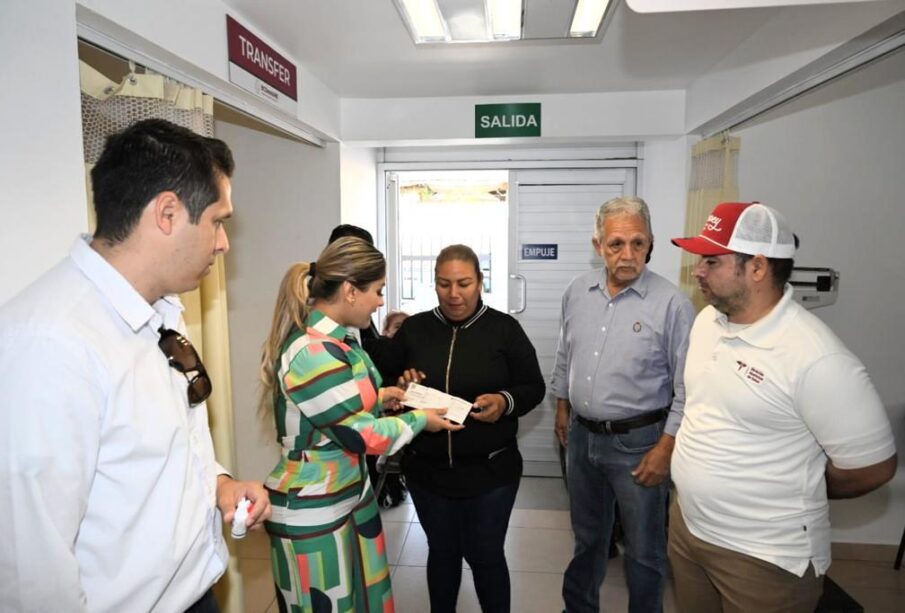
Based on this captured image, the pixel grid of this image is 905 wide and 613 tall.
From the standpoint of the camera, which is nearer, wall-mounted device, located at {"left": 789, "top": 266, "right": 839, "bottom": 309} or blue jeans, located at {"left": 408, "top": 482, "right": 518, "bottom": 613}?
blue jeans, located at {"left": 408, "top": 482, "right": 518, "bottom": 613}

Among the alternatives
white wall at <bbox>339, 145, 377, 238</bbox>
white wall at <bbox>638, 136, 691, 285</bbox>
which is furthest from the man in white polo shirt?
white wall at <bbox>339, 145, 377, 238</bbox>

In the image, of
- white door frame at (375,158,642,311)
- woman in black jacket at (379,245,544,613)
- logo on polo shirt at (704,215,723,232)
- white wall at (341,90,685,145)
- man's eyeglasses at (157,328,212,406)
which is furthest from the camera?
white door frame at (375,158,642,311)

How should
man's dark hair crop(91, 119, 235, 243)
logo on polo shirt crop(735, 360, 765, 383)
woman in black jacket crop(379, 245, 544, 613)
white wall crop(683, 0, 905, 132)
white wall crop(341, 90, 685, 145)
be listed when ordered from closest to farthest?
man's dark hair crop(91, 119, 235, 243)
logo on polo shirt crop(735, 360, 765, 383)
white wall crop(683, 0, 905, 132)
woman in black jacket crop(379, 245, 544, 613)
white wall crop(341, 90, 685, 145)

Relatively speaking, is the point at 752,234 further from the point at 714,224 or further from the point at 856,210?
the point at 856,210

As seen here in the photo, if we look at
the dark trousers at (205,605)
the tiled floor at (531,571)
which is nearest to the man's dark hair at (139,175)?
the dark trousers at (205,605)

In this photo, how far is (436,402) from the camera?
76.4 inches

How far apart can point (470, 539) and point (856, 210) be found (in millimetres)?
2776

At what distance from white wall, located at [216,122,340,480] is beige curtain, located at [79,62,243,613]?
4.26 ft

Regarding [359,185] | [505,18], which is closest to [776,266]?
[505,18]

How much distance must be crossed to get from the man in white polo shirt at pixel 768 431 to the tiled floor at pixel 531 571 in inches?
48.9

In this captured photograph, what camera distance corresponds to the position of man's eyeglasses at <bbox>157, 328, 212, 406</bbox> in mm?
1134

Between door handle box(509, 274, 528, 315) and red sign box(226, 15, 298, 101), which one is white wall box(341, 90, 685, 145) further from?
door handle box(509, 274, 528, 315)

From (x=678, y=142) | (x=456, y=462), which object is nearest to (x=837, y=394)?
(x=456, y=462)

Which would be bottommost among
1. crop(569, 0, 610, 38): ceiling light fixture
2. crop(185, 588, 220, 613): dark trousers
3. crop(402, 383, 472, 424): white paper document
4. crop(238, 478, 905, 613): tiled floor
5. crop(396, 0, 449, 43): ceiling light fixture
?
crop(238, 478, 905, 613): tiled floor
